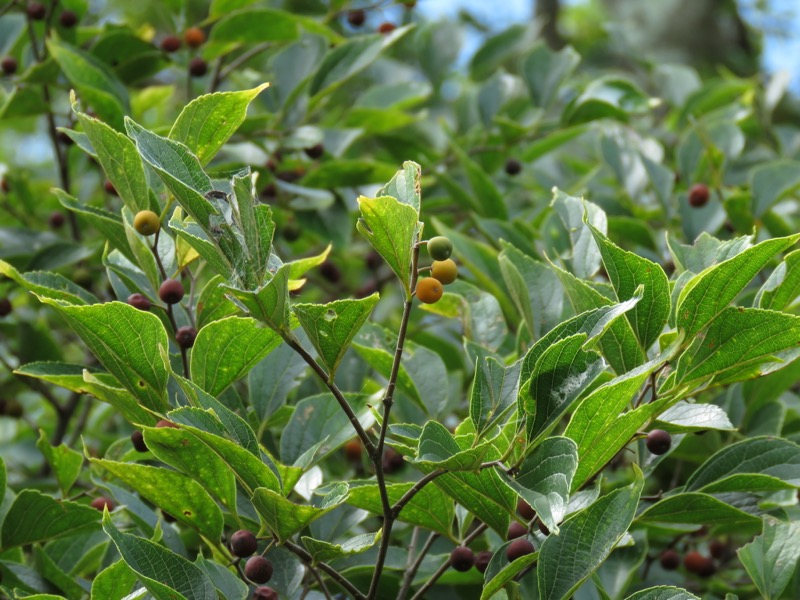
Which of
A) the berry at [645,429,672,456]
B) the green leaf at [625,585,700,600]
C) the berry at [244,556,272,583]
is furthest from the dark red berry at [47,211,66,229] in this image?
the green leaf at [625,585,700,600]

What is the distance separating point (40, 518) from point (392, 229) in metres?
0.78

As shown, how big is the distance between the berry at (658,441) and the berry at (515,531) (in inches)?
7.9

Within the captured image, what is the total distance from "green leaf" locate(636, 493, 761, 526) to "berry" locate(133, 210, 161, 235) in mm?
768

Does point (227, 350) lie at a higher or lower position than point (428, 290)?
lower

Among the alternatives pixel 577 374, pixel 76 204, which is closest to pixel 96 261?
pixel 76 204

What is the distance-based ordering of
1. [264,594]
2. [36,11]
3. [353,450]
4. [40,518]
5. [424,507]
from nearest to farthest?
[264,594] < [424,507] < [40,518] < [353,450] < [36,11]

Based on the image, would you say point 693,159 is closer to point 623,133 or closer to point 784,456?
point 623,133

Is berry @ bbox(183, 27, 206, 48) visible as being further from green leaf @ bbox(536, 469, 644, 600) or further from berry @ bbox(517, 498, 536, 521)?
green leaf @ bbox(536, 469, 644, 600)

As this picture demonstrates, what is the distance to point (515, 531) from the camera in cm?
128

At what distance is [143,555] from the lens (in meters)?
1.13

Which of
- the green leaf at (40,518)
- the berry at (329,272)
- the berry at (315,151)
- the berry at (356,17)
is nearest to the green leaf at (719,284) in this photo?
the green leaf at (40,518)

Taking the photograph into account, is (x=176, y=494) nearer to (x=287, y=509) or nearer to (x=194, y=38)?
(x=287, y=509)

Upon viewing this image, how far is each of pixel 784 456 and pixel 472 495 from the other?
0.47 metres

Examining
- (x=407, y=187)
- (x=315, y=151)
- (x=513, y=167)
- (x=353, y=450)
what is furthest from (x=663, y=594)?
(x=513, y=167)
